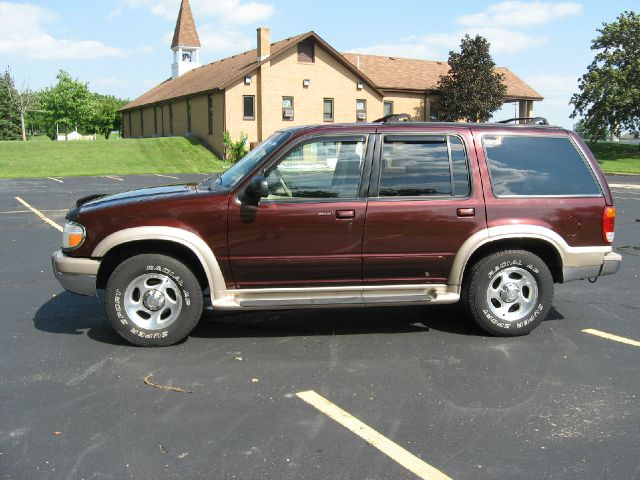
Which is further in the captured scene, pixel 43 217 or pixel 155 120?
pixel 155 120

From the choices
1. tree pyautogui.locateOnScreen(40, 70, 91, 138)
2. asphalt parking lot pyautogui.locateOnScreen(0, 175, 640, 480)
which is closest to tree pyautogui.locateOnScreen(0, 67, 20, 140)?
tree pyautogui.locateOnScreen(40, 70, 91, 138)

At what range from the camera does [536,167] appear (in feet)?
18.2

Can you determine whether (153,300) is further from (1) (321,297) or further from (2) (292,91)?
(2) (292,91)

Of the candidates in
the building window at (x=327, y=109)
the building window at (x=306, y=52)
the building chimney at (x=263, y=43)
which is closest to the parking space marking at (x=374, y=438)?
the building chimney at (x=263, y=43)

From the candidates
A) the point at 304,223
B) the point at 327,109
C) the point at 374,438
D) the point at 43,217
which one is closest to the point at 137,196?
the point at 304,223

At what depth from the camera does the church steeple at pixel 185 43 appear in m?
55.5

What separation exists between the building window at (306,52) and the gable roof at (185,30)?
739 inches

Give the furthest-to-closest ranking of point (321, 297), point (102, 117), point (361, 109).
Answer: point (102, 117) < point (361, 109) < point (321, 297)

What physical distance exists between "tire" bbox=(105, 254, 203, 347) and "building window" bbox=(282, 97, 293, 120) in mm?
36656

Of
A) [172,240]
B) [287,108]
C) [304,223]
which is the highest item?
[287,108]

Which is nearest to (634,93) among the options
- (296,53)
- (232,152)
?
(296,53)

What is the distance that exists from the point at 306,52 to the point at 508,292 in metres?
37.7

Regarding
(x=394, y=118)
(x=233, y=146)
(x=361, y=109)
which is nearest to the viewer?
(x=394, y=118)

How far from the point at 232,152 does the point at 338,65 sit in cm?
946
